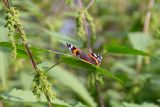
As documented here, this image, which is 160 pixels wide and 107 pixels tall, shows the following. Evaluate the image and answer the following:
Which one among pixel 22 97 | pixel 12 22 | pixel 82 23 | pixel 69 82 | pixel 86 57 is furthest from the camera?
pixel 69 82

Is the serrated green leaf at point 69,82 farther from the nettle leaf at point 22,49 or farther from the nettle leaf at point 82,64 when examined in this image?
the nettle leaf at point 82,64

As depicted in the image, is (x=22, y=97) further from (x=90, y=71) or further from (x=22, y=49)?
(x=90, y=71)

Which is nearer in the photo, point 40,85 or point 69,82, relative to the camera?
point 40,85

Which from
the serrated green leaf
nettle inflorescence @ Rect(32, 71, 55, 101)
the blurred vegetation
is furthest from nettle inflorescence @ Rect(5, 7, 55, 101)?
the serrated green leaf

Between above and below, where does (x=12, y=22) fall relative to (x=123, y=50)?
above

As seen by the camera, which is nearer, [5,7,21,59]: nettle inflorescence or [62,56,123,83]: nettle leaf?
[5,7,21,59]: nettle inflorescence

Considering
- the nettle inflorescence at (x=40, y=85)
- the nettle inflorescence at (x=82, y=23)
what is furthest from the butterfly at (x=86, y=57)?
the nettle inflorescence at (x=82, y=23)

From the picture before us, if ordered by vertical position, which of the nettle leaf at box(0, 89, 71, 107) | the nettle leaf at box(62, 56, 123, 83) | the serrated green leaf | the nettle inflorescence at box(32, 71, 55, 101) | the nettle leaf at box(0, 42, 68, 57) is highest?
the nettle leaf at box(0, 42, 68, 57)

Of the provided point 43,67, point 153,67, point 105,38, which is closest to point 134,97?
point 153,67

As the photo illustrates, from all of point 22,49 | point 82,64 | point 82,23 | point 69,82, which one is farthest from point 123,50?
point 69,82

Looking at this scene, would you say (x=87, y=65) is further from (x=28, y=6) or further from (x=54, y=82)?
(x=54, y=82)

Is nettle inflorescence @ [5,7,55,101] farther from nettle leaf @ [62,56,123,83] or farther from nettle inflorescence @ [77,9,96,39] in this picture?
nettle inflorescence @ [77,9,96,39]

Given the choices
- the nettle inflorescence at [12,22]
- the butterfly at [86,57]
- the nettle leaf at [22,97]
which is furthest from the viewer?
the nettle leaf at [22,97]
